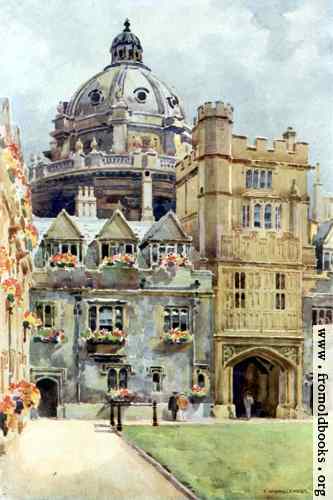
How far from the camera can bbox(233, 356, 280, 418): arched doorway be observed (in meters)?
9.29

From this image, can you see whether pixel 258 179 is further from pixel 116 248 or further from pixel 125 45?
pixel 125 45

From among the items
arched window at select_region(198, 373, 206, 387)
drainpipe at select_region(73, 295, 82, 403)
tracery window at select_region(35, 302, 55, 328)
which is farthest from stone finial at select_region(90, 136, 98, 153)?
arched window at select_region(198, 373, 206, 387)

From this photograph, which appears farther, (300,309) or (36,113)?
(300,309)

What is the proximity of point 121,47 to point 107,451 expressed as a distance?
11.6 feet

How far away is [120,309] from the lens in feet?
30.9

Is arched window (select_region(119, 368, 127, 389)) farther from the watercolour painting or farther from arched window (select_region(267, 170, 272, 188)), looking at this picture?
arched window (select_region(267, 170, 272, 188))

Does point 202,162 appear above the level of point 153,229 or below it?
above

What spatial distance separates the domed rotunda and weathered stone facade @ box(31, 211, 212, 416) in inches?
6.9

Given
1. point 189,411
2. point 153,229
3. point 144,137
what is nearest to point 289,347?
point 189,411

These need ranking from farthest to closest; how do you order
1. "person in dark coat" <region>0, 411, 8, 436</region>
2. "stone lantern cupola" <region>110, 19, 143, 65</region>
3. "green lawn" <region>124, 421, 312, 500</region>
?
"stone lantern cupola" <region>110, 19, 143, 65</region>, "green lawn" <region>124, 421, 312, 500</region>, "person in dark coat" <region>0, 411, 8, 436</region>

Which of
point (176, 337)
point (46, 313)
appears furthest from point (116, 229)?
point (176, 337)

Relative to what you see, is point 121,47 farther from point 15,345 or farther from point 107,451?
point 107,451

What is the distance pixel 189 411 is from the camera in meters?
9.12
